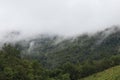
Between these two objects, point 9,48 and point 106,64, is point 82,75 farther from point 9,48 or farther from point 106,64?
point 9,48

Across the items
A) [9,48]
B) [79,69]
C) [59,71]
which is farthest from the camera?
[79,69]

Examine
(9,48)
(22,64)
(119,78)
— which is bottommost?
(119,78)

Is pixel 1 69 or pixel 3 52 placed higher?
pixel 3 52

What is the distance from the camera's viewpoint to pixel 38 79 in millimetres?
102438

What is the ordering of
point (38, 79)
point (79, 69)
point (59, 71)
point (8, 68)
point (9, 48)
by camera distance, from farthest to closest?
1. point (79, 69)
2. point (59, 71)
3. point (9, 48)
4. point (38, 79)
5. point (8, 68)

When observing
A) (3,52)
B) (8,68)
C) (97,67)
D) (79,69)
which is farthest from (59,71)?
(8,68)

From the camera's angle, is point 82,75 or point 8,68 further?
point 82,75

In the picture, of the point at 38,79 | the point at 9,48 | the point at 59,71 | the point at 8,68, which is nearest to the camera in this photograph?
the point at 8,68

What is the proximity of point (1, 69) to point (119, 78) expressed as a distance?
112 ft

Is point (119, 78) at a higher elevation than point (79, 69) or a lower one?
lower

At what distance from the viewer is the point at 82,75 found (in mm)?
147625

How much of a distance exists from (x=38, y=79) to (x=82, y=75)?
4817 centimetres

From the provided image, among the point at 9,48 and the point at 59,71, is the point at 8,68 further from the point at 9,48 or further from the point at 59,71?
the point at 59,71

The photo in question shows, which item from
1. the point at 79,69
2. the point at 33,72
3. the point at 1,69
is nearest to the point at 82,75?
the point at 79,69
